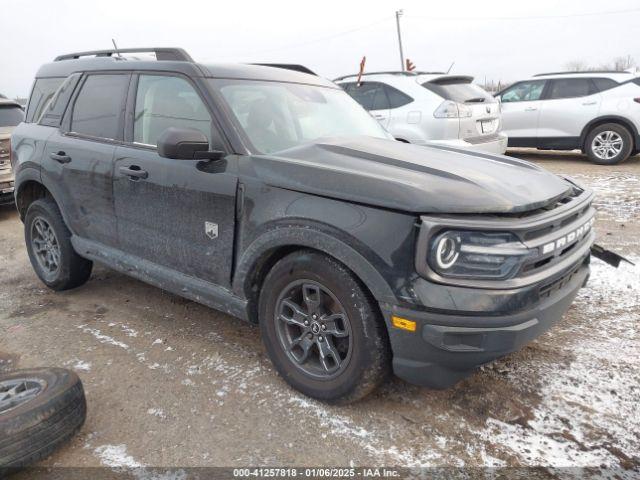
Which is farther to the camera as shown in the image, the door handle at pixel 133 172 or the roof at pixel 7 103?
the roof at pixel 7 103

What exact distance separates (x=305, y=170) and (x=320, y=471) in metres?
1.41

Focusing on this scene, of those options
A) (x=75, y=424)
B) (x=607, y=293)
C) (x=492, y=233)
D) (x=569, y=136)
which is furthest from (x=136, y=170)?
(x=569, y=136)

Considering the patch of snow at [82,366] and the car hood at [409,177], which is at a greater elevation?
the car hood at [409,177]

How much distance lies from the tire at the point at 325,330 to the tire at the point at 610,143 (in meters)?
9.02

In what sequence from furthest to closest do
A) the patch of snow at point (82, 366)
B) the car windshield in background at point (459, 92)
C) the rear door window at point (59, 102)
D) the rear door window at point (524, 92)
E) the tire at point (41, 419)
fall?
the rear door window at point (524, 92), the car windshield in background at point (459, 92), the rear door window at point (59, 102), the patch of snow at point (82, 366), the tire at point (41, 419)

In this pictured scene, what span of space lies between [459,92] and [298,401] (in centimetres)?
632

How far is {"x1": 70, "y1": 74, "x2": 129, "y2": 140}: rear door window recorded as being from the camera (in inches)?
140

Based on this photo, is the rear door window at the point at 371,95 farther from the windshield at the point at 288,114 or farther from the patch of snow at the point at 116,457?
the patch of snow at the point at 116,457

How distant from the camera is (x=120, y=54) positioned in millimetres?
4000

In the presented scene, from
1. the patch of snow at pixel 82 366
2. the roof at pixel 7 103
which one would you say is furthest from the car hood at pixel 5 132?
the patch of snow at pixel 82 366

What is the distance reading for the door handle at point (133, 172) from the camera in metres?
3.23

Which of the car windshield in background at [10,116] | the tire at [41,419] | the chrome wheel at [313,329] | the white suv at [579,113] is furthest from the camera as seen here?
the white suv at [579,113]

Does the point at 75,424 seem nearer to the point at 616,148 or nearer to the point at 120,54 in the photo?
the point at 120,54

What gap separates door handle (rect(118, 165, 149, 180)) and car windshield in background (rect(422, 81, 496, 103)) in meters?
5.37
